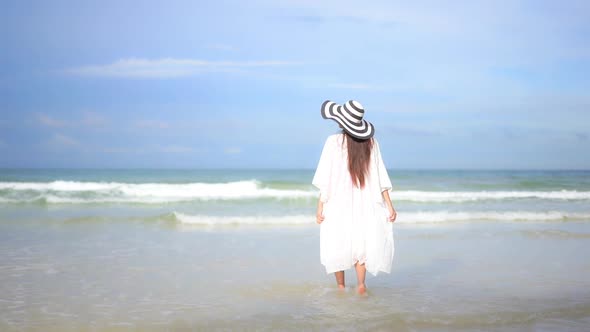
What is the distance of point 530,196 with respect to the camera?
19406 millimetres

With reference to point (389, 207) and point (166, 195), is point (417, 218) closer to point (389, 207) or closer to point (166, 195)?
point (389, 207)

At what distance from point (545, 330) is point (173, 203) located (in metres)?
12.2

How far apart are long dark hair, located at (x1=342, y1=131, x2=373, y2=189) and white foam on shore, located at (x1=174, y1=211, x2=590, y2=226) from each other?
610 centimetres

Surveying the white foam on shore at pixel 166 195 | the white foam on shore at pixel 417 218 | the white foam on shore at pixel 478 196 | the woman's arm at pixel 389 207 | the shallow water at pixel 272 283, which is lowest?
the shallow water at pixel 272 283

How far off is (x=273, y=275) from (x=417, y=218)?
6.00 meters

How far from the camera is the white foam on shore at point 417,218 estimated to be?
1090cm

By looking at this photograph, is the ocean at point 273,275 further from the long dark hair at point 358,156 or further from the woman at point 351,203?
the long dark hair at point 358,156

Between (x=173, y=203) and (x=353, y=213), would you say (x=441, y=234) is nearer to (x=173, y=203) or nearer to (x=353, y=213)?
(x=353, y=213)

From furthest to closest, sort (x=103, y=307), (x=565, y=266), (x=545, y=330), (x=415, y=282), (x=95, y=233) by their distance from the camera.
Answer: (x=95, y=233) → (x=565, y=266) → (x=415, y=282) → (x=103, y=307) → (x=545, y=330)

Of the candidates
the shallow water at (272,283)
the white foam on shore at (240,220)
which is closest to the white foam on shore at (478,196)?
the white foam on shore at (240,220)

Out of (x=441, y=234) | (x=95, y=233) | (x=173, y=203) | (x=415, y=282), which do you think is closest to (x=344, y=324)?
(x=415, y=282)

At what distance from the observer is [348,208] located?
16.4 ft

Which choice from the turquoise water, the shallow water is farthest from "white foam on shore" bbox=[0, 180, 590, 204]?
the shallow water

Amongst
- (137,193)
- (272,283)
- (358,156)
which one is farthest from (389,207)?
(137,193)
